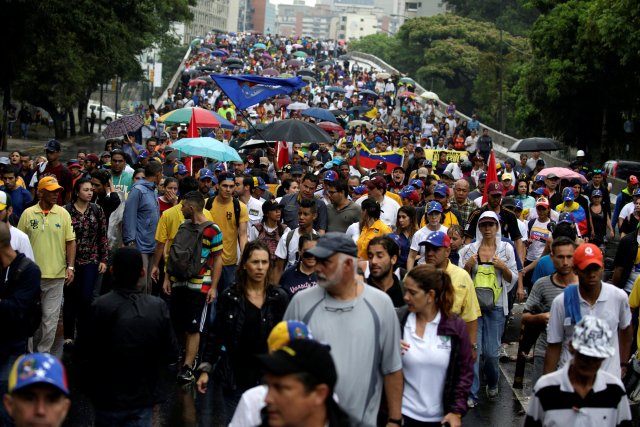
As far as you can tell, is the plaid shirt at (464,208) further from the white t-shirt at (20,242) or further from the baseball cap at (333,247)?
the baseball cap at (333,247)

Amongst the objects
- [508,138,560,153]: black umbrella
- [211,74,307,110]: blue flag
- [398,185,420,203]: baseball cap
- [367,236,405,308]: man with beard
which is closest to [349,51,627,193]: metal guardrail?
[508,138,560,153]: black umbrella

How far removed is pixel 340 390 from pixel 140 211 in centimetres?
677

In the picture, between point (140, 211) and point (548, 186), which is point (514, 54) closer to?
point (548, 186)

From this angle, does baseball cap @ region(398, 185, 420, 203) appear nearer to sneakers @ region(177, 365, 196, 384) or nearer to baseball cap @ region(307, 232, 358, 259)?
sneakers @ region(177, 365, 196, 384)

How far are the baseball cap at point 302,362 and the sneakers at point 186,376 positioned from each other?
5913 mm

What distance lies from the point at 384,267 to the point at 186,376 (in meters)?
3.08

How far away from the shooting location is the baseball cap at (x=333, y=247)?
568 centimetres

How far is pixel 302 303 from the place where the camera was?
5797 millimetres

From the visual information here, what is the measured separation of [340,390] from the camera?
5.61 metres

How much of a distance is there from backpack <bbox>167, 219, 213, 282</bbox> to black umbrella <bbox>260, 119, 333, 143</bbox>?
8625 mm

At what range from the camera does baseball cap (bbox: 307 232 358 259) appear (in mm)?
5685

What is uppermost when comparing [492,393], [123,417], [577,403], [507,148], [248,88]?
[248,88]

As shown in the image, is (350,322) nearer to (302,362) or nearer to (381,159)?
(302,362)

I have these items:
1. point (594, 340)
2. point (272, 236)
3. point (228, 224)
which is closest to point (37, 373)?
point (594, 340)
